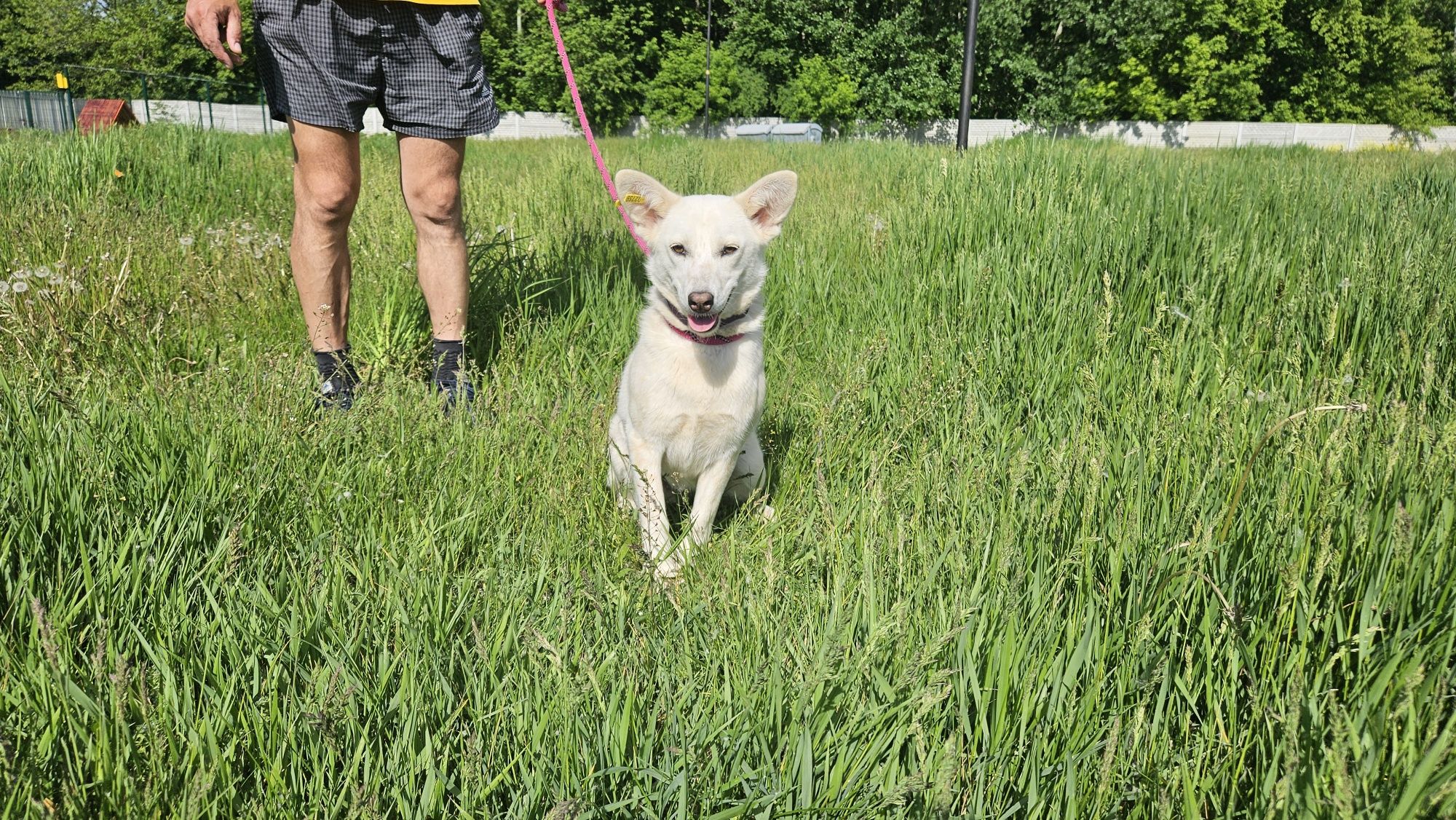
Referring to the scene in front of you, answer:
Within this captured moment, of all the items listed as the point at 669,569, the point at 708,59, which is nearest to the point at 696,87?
the point at 708,59

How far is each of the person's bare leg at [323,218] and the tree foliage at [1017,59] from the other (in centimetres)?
3649

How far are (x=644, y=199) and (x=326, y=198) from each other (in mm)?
1165

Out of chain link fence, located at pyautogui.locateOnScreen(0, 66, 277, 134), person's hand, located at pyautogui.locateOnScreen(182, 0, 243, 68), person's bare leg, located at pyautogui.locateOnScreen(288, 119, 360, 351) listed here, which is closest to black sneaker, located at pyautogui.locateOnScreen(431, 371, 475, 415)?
person's bare leg, located at pyautogui.locateOnScreen(288, 119, 360, 351)

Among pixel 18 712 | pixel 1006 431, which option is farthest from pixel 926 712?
pixel 1006 431

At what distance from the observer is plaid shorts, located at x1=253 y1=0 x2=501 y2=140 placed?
293cm

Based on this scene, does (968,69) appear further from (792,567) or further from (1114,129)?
(1114,129)

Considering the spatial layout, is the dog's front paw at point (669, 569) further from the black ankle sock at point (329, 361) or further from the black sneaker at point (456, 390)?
the black ankle sock at point (329, 361)

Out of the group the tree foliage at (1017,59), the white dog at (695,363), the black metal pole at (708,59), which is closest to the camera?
the white dog at (695,363)

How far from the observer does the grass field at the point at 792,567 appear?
1.23m

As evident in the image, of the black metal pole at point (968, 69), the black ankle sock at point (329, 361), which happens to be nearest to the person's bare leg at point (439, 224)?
the black ankle sock at point (329, 361)

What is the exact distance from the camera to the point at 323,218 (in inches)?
120

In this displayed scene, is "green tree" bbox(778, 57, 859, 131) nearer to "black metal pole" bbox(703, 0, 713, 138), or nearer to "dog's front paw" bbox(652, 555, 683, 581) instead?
"black metal pole" bbox(703, 0, 713, 138)

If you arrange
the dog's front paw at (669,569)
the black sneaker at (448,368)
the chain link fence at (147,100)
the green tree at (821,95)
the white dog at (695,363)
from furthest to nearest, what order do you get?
the green tree at (821,95) → the chain link fence at (147,100) → the black sneaker at (448,368) → the white dog at (695,363) → the dog's front paw at (669,569)

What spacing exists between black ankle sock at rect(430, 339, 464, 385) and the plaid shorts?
75cm
